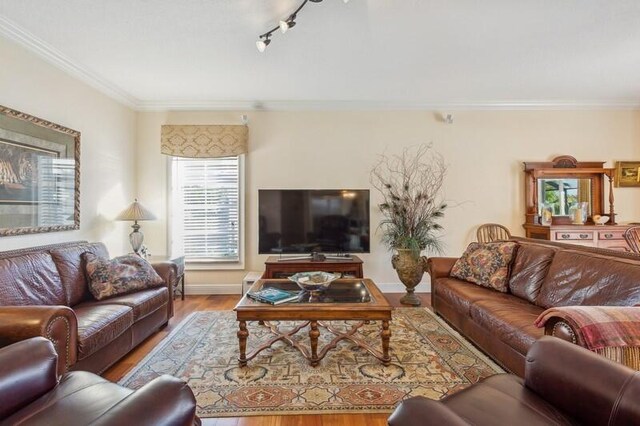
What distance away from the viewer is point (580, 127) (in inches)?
172

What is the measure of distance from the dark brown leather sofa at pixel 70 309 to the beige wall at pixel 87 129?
1.46ft

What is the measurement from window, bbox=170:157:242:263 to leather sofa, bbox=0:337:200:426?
2.94 meters

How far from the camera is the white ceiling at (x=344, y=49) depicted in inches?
91.1

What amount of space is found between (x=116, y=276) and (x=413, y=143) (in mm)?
3790

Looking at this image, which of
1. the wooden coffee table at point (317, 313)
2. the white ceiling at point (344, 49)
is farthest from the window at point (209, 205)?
the wooden coffee table at point (317, 313)

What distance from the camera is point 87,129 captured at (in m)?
3.41

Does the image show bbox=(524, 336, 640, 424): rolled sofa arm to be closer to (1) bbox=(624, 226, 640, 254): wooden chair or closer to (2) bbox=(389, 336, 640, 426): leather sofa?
(2) bbox=(389, 336, 640, 426): leather sofa

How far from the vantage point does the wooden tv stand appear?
3.78 m

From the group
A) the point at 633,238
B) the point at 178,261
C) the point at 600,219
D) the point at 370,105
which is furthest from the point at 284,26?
the point at 600,219

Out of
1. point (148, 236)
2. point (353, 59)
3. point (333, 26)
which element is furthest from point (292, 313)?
point (148, 236)

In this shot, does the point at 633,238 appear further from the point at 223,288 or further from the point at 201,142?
the point at 201,142

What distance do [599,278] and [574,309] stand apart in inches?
28.0

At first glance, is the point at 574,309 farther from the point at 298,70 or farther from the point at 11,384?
the point at 298,70

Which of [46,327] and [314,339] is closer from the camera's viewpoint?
[46,327]
